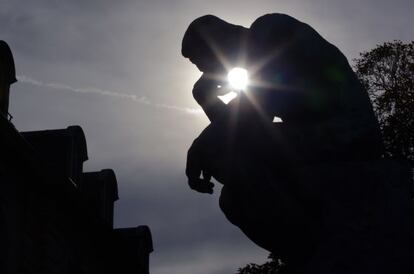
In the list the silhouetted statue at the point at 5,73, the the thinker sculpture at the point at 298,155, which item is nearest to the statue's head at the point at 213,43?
the the thinker sculpture at the point at 298,155

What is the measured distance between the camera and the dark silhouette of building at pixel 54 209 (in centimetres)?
1675

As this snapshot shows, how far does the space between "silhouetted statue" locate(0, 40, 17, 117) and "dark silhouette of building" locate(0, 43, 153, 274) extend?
6.0 inches

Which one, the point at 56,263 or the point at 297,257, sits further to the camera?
the point at 56,263

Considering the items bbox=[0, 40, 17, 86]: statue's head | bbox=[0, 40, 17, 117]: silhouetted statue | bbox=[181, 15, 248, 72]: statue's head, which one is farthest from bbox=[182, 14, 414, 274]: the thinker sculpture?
→ bbox=[0, 40, 17, 86]: statue's head

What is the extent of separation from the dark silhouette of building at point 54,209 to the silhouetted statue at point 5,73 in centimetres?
15

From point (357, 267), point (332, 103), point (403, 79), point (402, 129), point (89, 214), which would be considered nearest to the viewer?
point (357, 267)

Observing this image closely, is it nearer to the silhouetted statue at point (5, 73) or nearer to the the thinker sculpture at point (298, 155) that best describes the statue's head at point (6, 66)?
the silhouetted statue at point (5, 73)

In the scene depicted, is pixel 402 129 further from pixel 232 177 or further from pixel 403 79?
pixel 232 177

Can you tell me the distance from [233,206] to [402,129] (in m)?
15.7

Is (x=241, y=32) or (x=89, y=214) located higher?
(x=89, y=214)

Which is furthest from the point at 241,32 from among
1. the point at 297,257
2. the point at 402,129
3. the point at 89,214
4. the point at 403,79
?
the point at 403,79

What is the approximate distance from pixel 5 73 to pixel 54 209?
12.8ft

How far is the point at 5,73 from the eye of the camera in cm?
2069

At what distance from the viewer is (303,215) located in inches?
135
